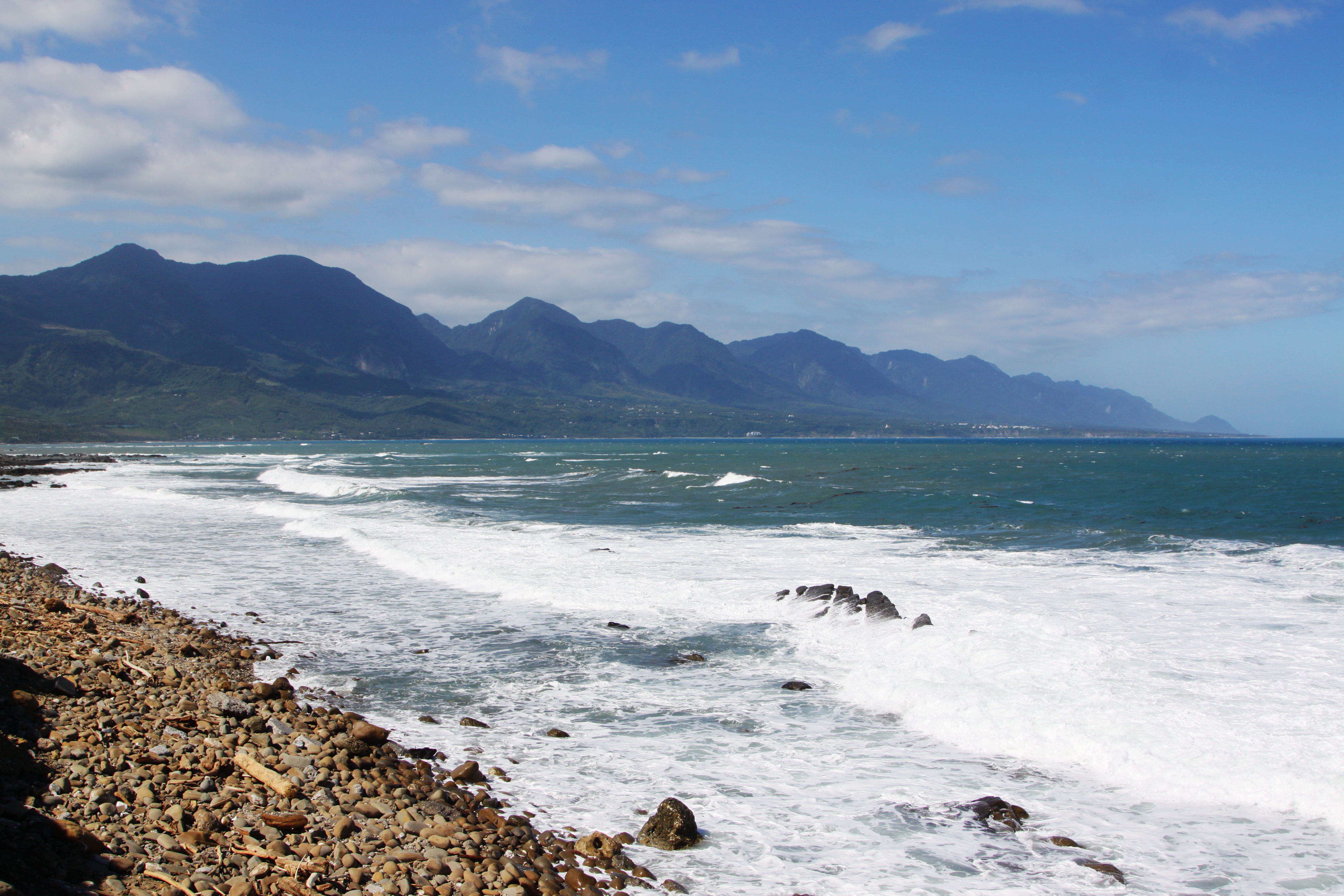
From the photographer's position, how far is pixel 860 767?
8625 millimetres

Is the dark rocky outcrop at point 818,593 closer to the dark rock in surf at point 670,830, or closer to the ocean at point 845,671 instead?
the ocean at point 845,671

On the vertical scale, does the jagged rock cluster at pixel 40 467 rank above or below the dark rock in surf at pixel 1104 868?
below

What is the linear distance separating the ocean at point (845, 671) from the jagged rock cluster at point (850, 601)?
0.25 meters

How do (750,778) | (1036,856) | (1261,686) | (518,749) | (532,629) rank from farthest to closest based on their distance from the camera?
1. (532,629)
2. (1261,686)
3. (518,749)
4. (750,778)
5. (1036,856)

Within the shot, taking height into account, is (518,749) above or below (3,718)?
below

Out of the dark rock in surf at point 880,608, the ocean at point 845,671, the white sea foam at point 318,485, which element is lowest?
the white sea foam at point 318,485

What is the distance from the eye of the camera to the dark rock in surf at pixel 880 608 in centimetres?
1498

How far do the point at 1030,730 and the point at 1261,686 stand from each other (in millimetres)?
3728

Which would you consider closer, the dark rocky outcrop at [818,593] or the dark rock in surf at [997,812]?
the dark rock in surf at [997,812]

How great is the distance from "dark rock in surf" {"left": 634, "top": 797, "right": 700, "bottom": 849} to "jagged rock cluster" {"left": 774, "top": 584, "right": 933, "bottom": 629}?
327 inches

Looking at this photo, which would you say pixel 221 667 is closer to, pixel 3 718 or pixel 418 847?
pixel 3 718

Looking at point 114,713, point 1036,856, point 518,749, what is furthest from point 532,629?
point 1036,856

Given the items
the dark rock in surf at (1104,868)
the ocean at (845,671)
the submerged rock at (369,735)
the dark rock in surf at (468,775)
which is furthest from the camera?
the submerged rock at (369,735)

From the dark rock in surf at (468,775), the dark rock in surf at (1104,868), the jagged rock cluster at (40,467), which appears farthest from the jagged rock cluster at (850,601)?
the jagged rock cluster at (40,467)
